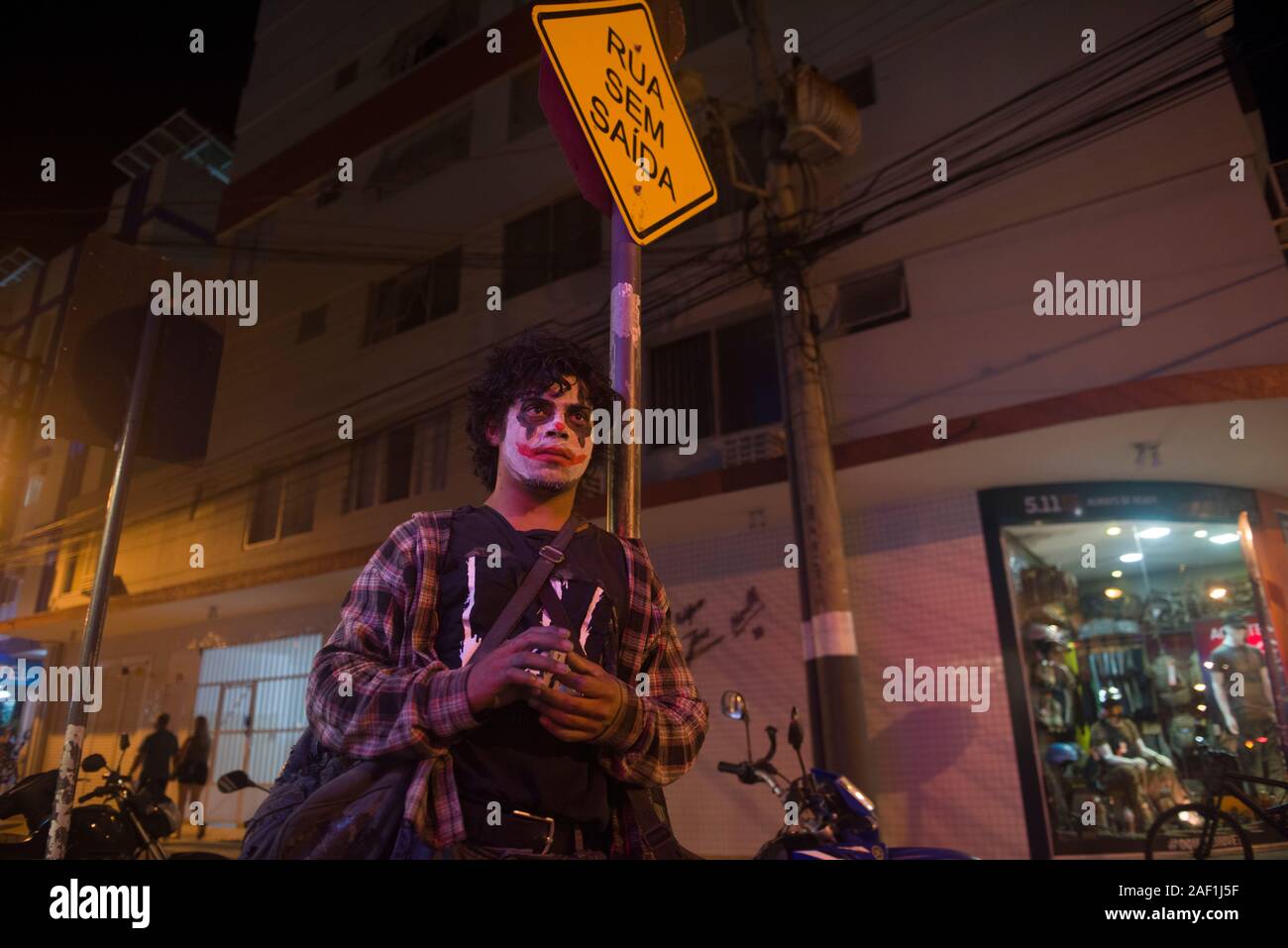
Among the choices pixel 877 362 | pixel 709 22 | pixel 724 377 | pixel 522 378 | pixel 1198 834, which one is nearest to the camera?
pixel 522 378

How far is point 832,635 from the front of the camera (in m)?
6.55

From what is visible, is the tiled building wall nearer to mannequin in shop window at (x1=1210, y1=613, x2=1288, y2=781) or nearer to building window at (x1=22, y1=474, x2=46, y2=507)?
mannequin in shop window at (x1=1210, y1=613, x2=1288, y2=781)

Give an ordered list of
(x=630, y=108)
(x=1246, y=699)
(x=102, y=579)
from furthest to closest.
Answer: (x=1246, y=699), (x=102, y=579), (x=630, y=108)

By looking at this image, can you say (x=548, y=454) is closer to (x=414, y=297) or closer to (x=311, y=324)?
(x=414, y=297)

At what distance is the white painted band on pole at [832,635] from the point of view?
21.5 feet

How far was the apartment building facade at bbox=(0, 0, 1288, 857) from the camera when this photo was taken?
7570 mm

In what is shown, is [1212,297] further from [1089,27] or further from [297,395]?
[297,395]

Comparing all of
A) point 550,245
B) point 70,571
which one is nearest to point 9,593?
point 70,571

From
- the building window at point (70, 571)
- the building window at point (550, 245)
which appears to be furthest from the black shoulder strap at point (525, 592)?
the building window at point (70, 571)

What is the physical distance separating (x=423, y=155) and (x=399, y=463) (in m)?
6.23

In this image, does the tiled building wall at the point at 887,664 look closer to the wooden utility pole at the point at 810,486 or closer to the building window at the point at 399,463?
the wooden utility pole at the point at 810,486

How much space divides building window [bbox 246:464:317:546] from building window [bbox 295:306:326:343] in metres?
2.93

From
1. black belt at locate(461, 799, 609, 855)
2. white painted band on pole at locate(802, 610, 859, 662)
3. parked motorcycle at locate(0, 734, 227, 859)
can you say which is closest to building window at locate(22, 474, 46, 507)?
parked motorcycle at locate(0, 734, 227, 859)
